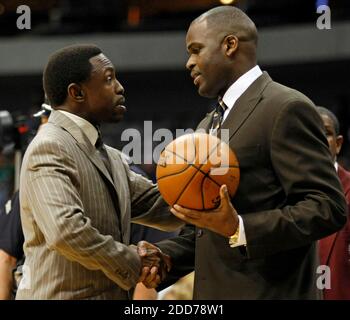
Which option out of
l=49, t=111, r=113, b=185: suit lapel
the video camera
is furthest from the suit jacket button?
the video camera

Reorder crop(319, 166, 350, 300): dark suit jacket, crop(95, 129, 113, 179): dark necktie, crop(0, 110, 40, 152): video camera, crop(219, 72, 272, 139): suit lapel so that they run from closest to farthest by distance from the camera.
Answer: crop(219, 72, 272, 139): suit lapel
crop(95, 129, 113, 179): dark necktie
crop(319, 166, 350, 300): dark suit jacket
crop(0, 110, 40, 152): video camera

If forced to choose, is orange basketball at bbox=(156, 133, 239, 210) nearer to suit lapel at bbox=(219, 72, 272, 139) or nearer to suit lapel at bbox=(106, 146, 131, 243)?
suit lapel at bbox=(219, 72, 272, 139)

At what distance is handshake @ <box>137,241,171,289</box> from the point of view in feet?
11.2

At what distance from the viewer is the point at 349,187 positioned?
4504mm

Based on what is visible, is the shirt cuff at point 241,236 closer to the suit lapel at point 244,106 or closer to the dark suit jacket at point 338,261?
the suit lapel at point 244,106

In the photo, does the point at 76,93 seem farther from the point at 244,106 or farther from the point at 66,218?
the point at 244,106

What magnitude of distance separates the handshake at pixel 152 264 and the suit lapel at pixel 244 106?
634 millimetres

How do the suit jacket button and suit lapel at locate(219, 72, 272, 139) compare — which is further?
the suit jacket button

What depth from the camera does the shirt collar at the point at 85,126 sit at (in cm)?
342

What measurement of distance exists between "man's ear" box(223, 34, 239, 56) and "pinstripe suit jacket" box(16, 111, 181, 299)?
0.71 meters

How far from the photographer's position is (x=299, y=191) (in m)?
3.07

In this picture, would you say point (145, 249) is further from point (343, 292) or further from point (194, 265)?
point (343, 292)

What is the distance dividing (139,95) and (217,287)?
10.8 metres

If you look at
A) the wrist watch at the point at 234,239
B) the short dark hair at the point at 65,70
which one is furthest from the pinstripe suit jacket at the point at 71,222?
the wrist watch at the point at 234,239
